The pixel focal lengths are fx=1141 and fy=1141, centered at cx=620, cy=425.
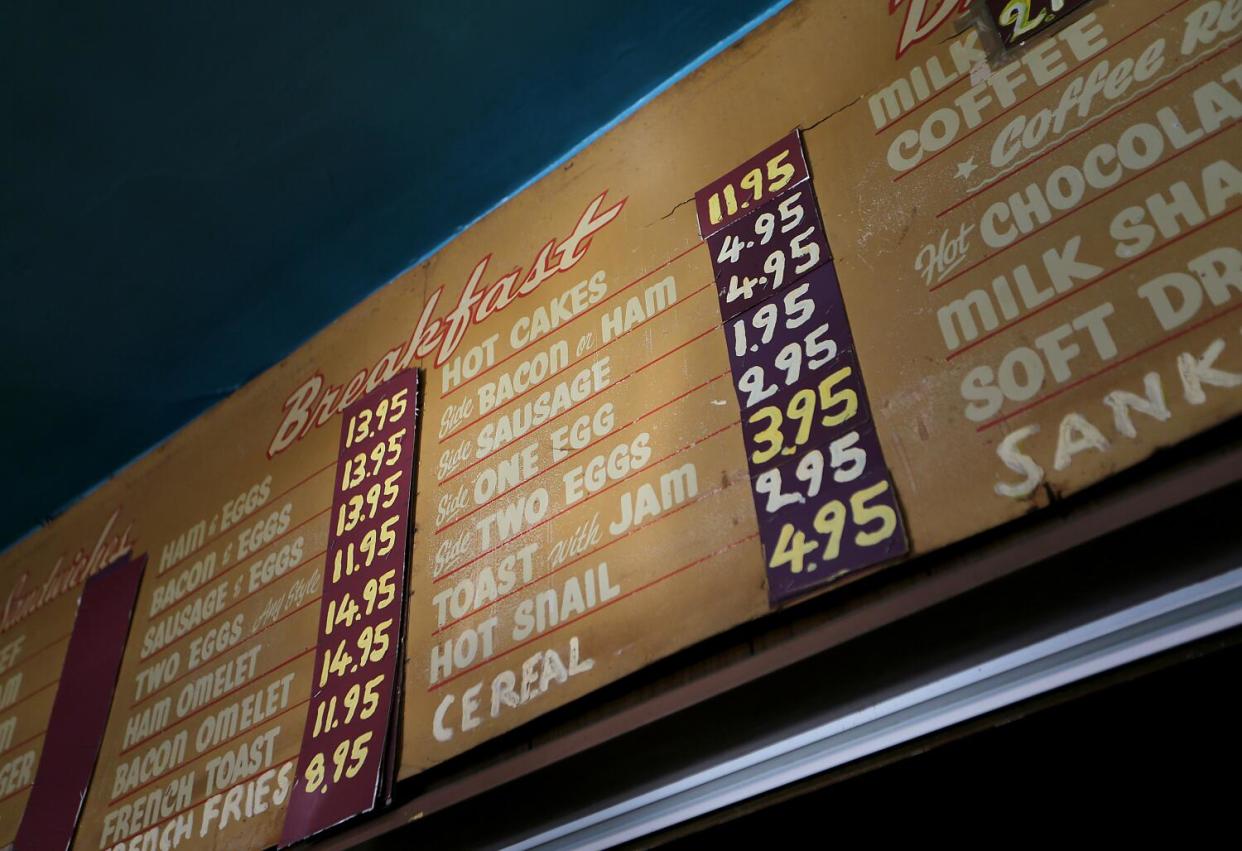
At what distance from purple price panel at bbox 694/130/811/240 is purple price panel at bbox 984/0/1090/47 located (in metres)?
0.43

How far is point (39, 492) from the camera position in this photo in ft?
12.3

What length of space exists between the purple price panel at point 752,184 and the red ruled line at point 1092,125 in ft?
1.25

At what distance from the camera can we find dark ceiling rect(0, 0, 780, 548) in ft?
8.84

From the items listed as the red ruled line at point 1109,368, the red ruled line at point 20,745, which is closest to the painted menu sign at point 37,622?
the red ruled line at point 20,745

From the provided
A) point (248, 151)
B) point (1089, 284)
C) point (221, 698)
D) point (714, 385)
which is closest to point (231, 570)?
point (221, 698)

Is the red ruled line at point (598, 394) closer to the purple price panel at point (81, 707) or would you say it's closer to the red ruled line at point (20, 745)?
the purple price panel at point (81, 707)

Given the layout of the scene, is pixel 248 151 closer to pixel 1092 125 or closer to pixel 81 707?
pixel 81 707

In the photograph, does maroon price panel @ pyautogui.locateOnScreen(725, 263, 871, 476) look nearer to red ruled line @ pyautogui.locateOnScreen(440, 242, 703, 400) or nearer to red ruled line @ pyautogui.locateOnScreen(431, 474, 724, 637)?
red ruled line @ pyautogui.locateOnScreen(431, 474, 724, 637)

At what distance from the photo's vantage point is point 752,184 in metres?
2.36

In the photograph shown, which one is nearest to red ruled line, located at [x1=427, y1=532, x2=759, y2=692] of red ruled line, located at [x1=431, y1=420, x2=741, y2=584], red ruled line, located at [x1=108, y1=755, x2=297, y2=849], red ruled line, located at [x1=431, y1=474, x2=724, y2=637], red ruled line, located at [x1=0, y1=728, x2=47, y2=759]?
red ruled line, located at [x1=431, y1=474, x2=724, y2=637]

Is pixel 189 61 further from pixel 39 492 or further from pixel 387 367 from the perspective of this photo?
pixel 39 492

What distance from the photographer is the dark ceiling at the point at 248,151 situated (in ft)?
8.84

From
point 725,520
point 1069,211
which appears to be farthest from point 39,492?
point 1069,211

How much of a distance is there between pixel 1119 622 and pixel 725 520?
0.65m
